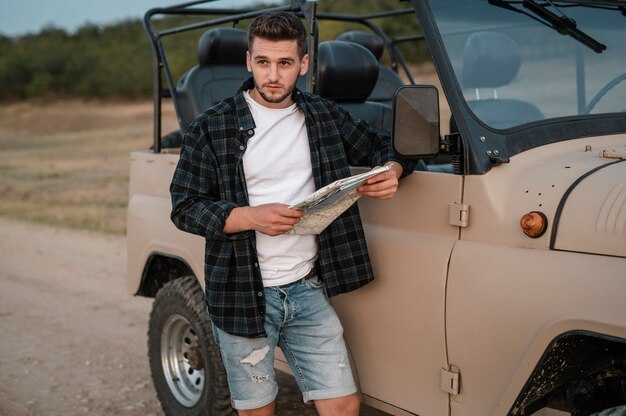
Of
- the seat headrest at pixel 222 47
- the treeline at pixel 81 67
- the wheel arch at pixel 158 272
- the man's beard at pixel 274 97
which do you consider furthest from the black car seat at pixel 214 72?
the treeline at pixel 81 67

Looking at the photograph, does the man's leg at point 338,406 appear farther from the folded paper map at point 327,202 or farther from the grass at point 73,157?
the grass at point 73,157

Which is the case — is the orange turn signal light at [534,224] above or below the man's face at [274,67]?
below

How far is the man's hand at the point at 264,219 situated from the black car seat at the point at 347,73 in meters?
1.32

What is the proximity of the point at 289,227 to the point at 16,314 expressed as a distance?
16.0ft

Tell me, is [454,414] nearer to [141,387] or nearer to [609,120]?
[609,120]

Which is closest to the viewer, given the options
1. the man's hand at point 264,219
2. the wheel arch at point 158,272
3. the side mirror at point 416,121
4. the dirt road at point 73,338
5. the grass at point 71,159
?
the man's hand at point 264,219

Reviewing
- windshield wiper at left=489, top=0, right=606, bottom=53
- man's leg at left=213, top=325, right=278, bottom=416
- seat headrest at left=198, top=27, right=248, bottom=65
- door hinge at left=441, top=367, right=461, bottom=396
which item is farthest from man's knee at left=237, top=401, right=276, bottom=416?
seat headrest at left=198, top=27, right=248, bottom=65

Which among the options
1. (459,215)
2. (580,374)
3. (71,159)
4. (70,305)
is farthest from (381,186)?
(71,159)

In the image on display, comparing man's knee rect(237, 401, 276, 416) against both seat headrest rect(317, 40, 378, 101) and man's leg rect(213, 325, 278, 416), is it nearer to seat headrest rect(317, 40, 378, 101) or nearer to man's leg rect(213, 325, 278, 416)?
man's leg rect(213, 325, 278, 416)

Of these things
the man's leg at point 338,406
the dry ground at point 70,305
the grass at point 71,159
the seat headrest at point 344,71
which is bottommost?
the grass at point 71,159

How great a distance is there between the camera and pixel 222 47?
16.7 ft

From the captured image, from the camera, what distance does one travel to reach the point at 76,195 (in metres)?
14.3

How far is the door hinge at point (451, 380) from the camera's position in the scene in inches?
112

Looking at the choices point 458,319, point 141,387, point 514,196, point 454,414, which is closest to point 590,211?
point 514,196
